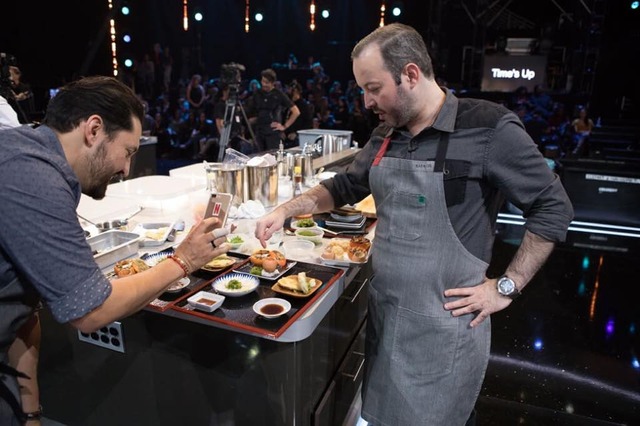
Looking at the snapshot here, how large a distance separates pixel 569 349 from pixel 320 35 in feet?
40.6

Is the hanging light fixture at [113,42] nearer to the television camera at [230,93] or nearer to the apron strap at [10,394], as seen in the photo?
the television camera at [230,93]

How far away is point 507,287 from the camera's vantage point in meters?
1.36

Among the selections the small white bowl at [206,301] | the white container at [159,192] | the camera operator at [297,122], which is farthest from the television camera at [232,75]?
the small white bowl at [206,301]

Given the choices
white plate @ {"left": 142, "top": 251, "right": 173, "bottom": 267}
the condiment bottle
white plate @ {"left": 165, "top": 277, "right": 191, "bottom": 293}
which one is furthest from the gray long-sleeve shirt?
the condiment bottle

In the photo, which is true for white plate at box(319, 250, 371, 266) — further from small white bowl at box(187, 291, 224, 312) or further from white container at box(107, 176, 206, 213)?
white container at box(107, 176, 206, 213)

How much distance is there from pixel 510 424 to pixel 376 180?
160 cm

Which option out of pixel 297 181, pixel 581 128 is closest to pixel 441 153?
pixel 297 181

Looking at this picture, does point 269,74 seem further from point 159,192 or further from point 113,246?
point 113,246

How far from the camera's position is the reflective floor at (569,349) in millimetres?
2346

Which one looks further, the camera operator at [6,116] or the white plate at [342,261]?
the camera operator at [6,116]

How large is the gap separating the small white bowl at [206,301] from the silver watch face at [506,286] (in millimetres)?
860

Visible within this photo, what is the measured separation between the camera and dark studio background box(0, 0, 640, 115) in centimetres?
900

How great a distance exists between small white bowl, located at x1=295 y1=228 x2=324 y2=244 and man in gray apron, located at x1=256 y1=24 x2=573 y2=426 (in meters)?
0.46

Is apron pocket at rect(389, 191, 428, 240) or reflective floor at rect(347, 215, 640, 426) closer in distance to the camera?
apron pocket at rect(389, 191, 428, 240)
